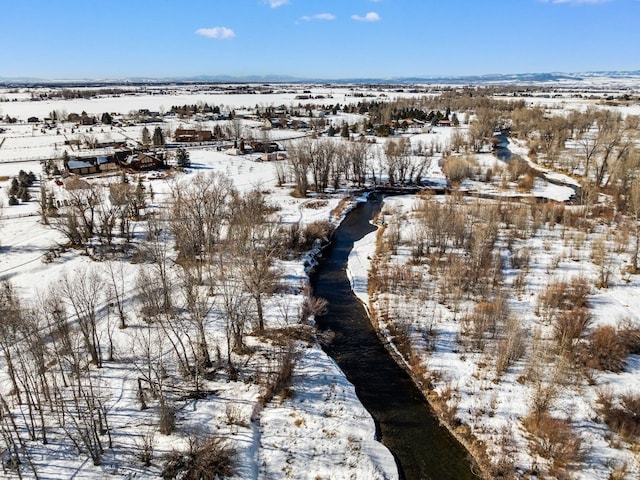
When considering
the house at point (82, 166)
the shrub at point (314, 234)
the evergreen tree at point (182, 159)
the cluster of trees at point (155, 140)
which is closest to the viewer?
the shrub at point (314, 234)

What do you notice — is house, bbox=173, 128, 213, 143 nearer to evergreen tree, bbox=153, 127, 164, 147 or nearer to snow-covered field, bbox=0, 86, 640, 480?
evergreen tree, bbox=153, 127, 164, 147

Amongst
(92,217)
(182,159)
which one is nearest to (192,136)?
(182,159)

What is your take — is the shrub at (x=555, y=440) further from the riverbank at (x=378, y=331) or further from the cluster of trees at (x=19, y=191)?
the cluster of trees at (x=19, y=191)

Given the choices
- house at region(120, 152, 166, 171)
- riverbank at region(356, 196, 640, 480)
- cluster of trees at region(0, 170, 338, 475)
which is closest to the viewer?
cluster of trees at region(0, 170, 338, 475)

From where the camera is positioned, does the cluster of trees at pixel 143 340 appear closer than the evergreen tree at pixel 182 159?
Yes

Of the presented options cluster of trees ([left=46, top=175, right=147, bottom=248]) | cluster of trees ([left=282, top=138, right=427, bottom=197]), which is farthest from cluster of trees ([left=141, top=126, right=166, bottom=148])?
cluster of trees ([left=46, top=175, right=147, bottom=248])

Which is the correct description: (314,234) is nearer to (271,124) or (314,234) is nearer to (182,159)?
(182,159)

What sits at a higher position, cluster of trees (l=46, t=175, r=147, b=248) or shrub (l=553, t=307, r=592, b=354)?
cluster of trees (l=46, t=175, r=147, b=248)

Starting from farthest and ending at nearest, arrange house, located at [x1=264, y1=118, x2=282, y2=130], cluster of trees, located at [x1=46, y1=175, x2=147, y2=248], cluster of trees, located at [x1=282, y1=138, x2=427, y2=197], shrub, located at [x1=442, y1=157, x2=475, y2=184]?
house, located at [x1=264, y1=118, x2=282, y2=130] < shrub, located at [x1=442, y1=157, x2=475, y2=184] < cluster of trees, located at [x1=282, y1=138, x2=427, y2=197] < cluster of trees, located at [x1=46, y1=175, x2=147, y2=248]

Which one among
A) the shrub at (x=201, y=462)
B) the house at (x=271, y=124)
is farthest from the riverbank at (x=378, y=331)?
the house at (x=271, y=124)
